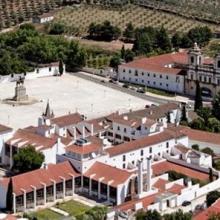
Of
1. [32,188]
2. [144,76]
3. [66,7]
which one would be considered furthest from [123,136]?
[66,7]

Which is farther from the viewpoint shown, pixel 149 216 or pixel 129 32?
pixel 129 32

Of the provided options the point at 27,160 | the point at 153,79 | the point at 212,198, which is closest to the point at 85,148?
the point at 27,160

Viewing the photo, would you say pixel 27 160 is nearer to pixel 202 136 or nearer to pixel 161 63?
pixel 202 136

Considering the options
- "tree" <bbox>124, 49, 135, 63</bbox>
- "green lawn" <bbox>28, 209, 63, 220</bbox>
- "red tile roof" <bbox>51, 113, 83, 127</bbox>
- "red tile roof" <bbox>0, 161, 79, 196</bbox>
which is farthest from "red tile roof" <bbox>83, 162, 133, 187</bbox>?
Result: "tree" <bbox>124, 49, 135, 63</bbox>

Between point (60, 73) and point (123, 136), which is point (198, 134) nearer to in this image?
point (123, 136)

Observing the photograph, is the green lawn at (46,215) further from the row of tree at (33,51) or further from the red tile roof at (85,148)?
the row of tree at (33,51)

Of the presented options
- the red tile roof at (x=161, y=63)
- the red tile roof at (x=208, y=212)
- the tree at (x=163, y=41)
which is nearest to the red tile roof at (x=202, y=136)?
the red tile roof at (x=208, y=212)
